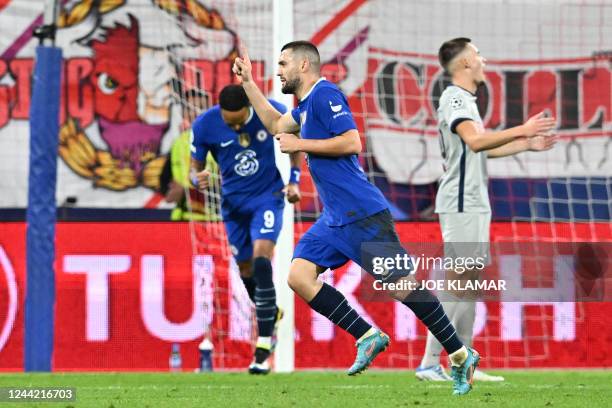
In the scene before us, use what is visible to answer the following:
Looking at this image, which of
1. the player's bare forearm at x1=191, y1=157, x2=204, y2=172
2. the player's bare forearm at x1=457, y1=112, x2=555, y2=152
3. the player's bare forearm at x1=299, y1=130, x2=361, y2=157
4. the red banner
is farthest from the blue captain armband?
the red banner

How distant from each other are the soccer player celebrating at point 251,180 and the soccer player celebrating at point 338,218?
2044 mm

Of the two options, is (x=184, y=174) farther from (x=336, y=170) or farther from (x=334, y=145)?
(x=334, y=145)

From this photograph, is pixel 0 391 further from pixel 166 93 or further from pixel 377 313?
pixel 166 93

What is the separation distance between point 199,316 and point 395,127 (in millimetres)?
3307

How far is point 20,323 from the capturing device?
1158 cm

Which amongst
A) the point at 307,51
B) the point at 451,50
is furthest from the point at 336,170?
the point at 451,50

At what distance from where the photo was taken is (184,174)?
13.2 metres

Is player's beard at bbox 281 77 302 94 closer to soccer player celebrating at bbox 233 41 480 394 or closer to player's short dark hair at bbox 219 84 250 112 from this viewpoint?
soccer player celebrating at bbox 233 41 480 394

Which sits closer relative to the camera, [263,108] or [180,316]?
[263,108]

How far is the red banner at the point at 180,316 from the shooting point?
11.5 meters

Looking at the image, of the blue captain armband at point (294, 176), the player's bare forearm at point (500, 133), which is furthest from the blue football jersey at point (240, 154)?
the player's bare forearm at point (500, 133)

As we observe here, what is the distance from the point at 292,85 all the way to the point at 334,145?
0.49 m

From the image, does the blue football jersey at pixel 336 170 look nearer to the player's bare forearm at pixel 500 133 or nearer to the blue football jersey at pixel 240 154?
the player's bare forearm at pixel 500 133

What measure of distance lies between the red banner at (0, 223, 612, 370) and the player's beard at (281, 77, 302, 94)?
4.58 metres
